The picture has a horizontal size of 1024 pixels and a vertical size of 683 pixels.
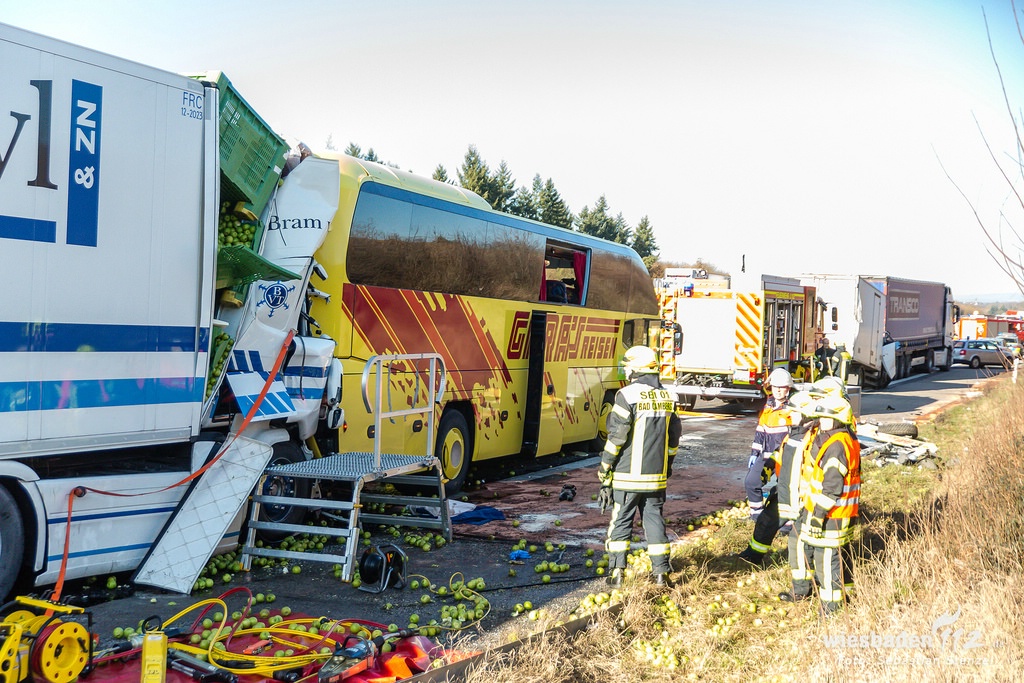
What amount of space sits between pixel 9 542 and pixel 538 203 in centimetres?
5324

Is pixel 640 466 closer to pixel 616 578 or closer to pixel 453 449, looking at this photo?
pixel 616 578

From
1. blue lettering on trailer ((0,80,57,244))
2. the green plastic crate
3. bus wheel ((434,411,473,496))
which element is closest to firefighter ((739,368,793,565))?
bus wheel ((434,411,473,496))

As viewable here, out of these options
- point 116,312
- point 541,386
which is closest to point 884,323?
point 541,386

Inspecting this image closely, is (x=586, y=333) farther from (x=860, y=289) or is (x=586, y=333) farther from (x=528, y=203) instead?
(x=528, y=203)

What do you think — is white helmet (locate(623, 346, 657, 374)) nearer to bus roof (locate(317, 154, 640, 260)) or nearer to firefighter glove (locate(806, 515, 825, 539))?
firefighter glove (locate(806, 515, 825, 539))

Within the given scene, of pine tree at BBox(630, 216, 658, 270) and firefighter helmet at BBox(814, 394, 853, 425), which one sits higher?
pine tree at BBox(630, 216, 658, 270)

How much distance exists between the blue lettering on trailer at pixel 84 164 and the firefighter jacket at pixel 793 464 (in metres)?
5.44

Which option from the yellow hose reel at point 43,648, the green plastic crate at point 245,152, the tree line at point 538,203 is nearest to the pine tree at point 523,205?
the tree line at point 538,203

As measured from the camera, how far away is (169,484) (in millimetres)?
7062

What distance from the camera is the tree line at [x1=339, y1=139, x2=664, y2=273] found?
53.3m

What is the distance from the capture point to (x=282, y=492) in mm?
8016

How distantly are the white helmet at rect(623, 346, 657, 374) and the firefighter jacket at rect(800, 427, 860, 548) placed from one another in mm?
1463

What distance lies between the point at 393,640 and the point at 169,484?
267 centimetres

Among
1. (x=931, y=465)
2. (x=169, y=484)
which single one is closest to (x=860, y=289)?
(x=931, y=465)
